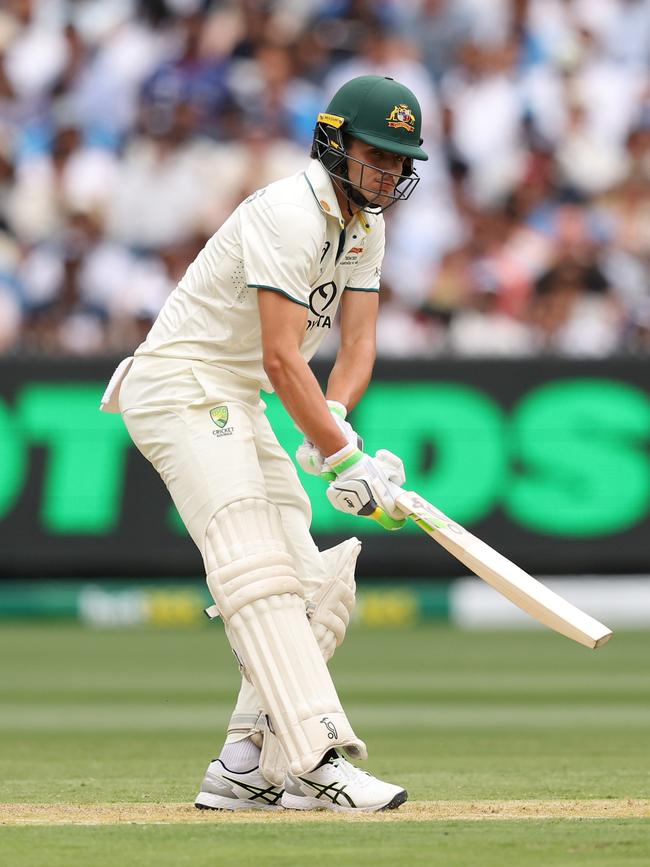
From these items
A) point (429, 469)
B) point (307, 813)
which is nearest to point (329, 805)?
point (307, 813)

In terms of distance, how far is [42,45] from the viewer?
1236cm

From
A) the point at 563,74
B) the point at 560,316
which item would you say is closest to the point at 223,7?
the point at 563,74

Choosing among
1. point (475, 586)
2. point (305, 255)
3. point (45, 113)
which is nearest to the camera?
point (305, 255)

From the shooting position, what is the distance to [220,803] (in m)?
4.31

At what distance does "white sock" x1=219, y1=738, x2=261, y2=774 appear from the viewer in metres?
4.34

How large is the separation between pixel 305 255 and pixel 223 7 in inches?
336

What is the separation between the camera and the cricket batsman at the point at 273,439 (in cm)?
410

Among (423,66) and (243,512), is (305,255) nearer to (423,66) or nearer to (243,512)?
(243,512)

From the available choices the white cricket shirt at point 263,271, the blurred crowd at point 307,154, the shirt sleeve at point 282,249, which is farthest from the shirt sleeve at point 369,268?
the blurred crowd at point 307,154

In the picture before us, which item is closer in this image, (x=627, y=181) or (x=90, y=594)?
(x=90, y=594)

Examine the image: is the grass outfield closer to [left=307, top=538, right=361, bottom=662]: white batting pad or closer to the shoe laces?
the shoe laces

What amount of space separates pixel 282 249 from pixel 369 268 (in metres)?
0.49

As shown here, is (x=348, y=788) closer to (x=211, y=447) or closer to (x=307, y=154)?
(x=211, y=447)

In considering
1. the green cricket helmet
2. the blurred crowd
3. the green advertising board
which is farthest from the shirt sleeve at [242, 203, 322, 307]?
the blurred crowd
